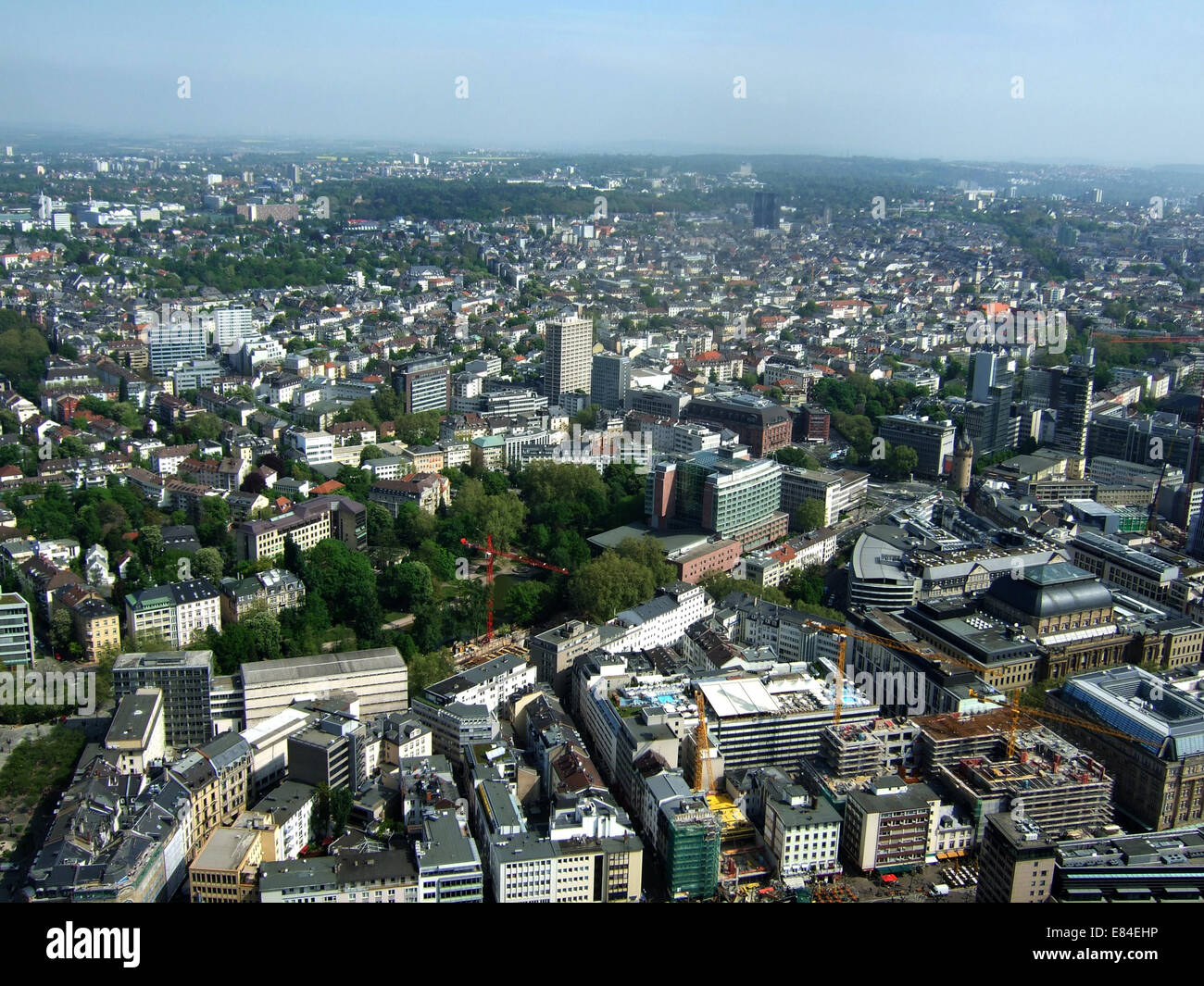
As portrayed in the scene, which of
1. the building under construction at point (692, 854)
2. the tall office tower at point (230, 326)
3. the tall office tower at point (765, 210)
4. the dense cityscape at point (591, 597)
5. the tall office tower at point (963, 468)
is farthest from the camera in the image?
the tall office tower at point (765, 210)

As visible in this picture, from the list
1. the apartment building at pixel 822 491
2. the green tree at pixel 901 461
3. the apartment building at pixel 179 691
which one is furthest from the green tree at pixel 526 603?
the green tree at pixel 901 461

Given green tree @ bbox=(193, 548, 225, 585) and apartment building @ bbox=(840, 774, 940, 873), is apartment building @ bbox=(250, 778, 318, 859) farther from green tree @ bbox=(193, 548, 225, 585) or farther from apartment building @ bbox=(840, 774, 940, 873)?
green tree @ bbox=(193, 548, 225, 585)

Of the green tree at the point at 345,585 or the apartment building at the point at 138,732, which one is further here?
the green tree at the point at 345,585

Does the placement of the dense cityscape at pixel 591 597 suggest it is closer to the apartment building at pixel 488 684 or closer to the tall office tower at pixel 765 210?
the apartment building at pixel 488 684

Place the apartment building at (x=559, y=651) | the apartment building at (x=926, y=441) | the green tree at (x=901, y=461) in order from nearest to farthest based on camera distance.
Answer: the apartment building at (x=559, y=651)
the green tree at (x=901, y=461)
the apartment building at (x=926, y=441)

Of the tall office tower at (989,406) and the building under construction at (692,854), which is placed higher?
the tall office tower at (989,406)

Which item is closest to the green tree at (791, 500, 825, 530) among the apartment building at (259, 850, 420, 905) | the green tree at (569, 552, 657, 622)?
the green tree at (569, 552, 657, 622)
